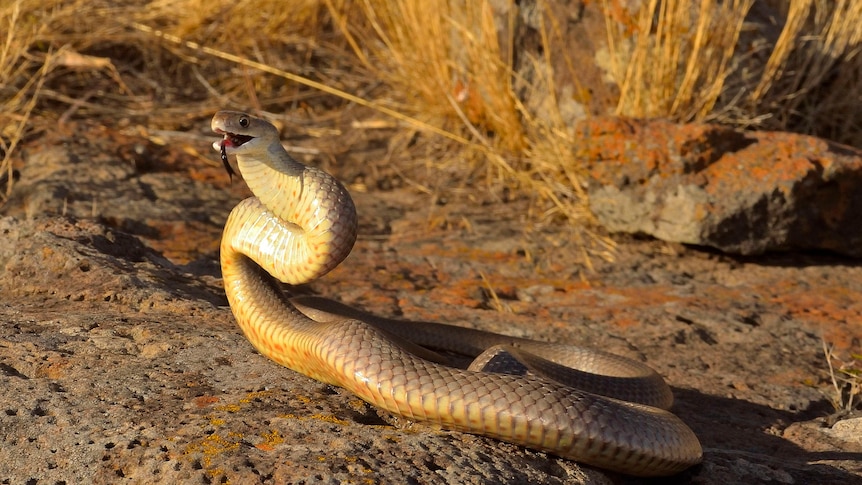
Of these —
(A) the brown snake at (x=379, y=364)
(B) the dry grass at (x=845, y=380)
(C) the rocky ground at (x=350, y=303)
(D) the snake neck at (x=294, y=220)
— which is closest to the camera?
(C) the rocky ground at (x=350, y=303)

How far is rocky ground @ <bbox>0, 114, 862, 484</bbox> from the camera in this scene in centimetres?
241

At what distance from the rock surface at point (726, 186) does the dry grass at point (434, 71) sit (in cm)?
38

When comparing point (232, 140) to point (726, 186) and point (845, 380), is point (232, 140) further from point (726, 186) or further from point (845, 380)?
point (726, 186)

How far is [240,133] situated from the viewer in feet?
9.89

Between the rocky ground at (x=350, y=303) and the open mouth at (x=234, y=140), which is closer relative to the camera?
the rocky ground at (x=350, y=303)

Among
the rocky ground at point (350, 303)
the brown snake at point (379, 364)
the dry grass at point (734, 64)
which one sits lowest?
the rocky ground at point (350, 303)

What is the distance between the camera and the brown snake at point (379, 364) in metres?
2.62

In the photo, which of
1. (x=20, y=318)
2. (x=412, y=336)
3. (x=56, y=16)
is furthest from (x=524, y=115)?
(x=20, y=318)

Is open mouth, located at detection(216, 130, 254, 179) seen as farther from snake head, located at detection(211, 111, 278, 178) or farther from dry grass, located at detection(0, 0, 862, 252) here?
dry grass, located at detection(0, 0, 862, 252)

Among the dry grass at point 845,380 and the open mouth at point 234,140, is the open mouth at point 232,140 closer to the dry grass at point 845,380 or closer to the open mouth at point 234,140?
the open mouth at point 234,140

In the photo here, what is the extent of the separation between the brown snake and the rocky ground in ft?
0.23

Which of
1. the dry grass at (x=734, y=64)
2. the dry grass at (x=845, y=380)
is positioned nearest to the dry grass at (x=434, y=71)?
the dry grass at (x=734, y=64)

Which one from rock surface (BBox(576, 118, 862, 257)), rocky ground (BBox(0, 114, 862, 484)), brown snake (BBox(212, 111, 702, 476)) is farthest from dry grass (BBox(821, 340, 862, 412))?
rock surface (BBox(576, 118, 862, 257))

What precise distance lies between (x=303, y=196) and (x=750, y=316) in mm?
2531
